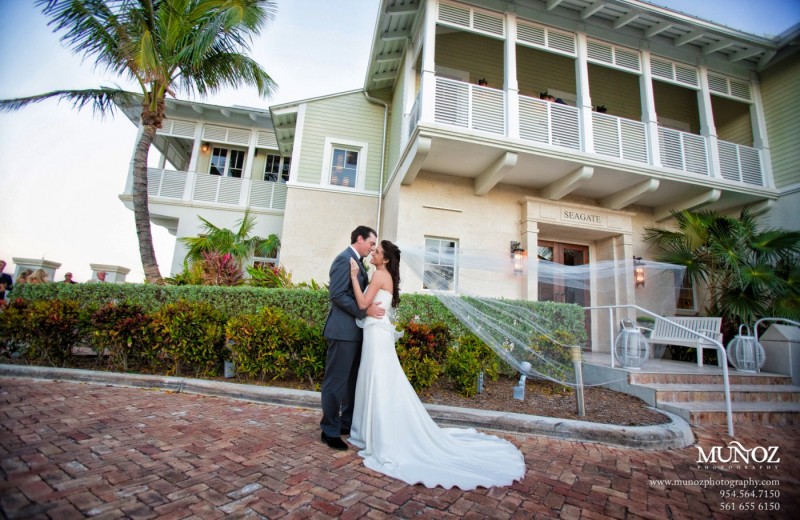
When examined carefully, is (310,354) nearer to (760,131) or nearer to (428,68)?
(428,68)

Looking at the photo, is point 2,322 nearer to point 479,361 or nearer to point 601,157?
point 479,361

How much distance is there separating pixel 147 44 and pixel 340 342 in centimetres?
831

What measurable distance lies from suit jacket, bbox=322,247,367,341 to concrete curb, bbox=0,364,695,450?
1.53 m

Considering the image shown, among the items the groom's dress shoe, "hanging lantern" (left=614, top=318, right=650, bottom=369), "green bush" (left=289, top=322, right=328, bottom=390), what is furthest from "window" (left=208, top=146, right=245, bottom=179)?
"hanging lantern" (left=614, top=318, right=650, bottom=369)

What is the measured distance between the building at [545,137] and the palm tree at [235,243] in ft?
7.88

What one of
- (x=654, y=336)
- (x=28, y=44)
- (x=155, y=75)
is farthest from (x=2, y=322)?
(x=654, y=336)

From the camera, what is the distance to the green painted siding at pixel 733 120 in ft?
35.1

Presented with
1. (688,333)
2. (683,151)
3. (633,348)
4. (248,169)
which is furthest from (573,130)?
(248,169)

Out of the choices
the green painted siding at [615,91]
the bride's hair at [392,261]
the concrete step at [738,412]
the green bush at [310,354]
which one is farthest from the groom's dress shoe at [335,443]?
the green painted siding at [615,91]

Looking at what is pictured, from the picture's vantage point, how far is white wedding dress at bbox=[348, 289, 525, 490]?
2.78m

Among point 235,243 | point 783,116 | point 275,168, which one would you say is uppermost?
point 275,168

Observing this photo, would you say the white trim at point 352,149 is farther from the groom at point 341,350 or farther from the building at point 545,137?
→ the groom at point 341,350

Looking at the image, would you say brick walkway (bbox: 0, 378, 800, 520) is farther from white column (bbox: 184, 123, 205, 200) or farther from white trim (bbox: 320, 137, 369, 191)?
white column (bbox: 184, 123, 205, 200)

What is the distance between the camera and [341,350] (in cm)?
350
